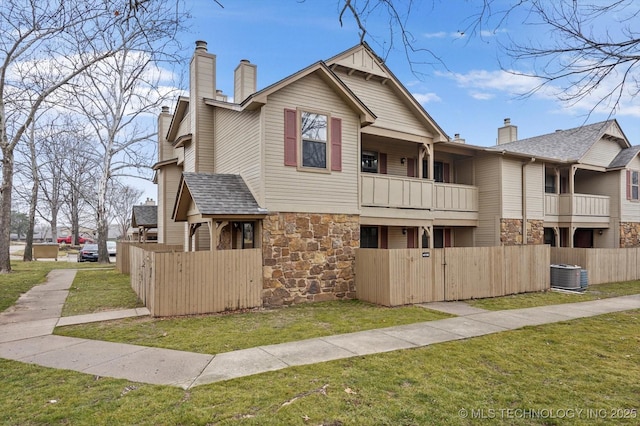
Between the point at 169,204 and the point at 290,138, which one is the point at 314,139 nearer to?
the point at 290,138

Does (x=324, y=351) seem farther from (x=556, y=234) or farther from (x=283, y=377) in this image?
(x=556, y=234)

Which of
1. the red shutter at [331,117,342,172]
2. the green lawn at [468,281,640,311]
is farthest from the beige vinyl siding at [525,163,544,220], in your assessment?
the red shutter at [331,117,342,172]

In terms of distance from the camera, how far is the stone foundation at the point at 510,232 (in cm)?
1781

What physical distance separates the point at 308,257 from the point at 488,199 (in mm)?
10582

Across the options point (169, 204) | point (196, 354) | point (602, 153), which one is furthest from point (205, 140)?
point (602, 153)

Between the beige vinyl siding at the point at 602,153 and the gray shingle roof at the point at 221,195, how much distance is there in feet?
61.6

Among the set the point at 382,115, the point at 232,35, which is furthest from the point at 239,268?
the point at 382,115

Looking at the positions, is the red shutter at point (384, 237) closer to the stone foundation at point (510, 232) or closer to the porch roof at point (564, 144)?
the stone foundation at point (510, 232)

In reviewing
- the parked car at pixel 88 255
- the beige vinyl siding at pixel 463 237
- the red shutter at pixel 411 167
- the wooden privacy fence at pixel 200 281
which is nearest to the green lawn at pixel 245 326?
the wooden privacy fence at pixel 200 281

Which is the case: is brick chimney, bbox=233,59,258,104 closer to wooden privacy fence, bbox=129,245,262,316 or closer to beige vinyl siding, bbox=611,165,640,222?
wooden privacy fence, bbox=129,245,262,316

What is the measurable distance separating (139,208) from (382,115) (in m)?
18.0

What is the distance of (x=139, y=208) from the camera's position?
25.6m

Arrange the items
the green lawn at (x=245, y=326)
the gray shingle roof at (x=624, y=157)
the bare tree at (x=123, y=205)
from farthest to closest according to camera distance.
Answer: the bare tree at (x=123, y=205), the gray shingle roof at (x=624, y=157), the green lawn at (x=245, y=326)

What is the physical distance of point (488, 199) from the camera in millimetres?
18266
